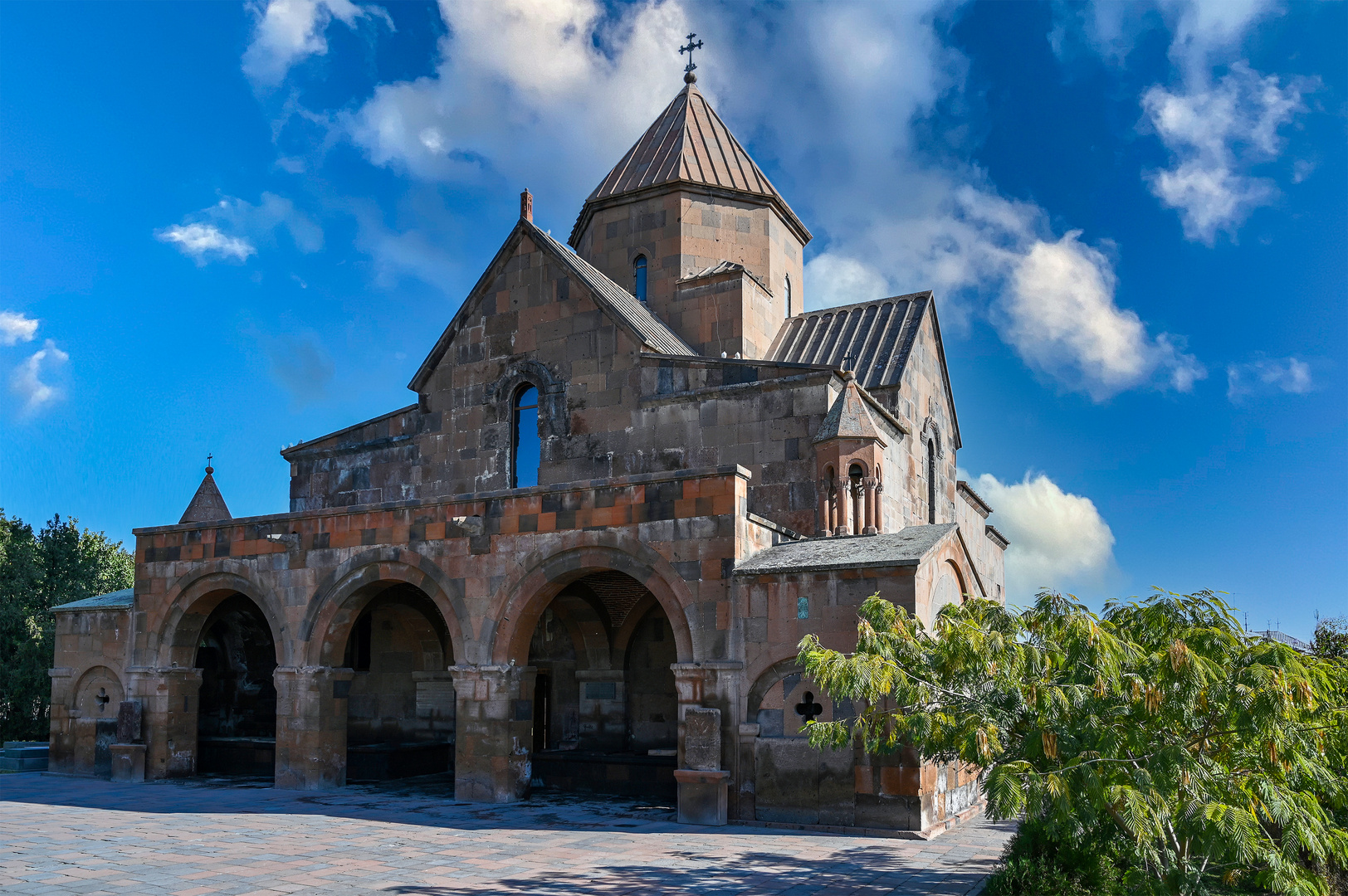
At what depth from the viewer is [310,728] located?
15.6m

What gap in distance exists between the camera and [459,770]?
14.3m

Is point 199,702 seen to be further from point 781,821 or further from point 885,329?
point 885,329

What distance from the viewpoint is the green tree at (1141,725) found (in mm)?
6734

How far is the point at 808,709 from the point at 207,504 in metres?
15.1

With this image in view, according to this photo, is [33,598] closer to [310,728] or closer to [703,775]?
[310,728]

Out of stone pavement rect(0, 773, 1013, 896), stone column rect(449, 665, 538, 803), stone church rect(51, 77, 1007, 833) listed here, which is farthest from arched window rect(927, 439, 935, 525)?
stone column rect(449, 665, 538, 803)

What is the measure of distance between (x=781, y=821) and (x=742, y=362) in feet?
22.6

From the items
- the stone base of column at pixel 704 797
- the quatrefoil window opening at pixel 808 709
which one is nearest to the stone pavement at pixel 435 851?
the stone base of column at pixel 704 797

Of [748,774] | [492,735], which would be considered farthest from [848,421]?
[492,735]

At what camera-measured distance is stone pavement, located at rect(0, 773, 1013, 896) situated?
8.88m

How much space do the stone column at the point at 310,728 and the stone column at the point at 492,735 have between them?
2463mm

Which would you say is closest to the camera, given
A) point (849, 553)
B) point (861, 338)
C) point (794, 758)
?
point (794, 758)

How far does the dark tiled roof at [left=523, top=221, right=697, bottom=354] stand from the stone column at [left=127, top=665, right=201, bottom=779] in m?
8.97

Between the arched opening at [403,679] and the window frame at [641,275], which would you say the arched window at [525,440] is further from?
the window frame at [641,275]
